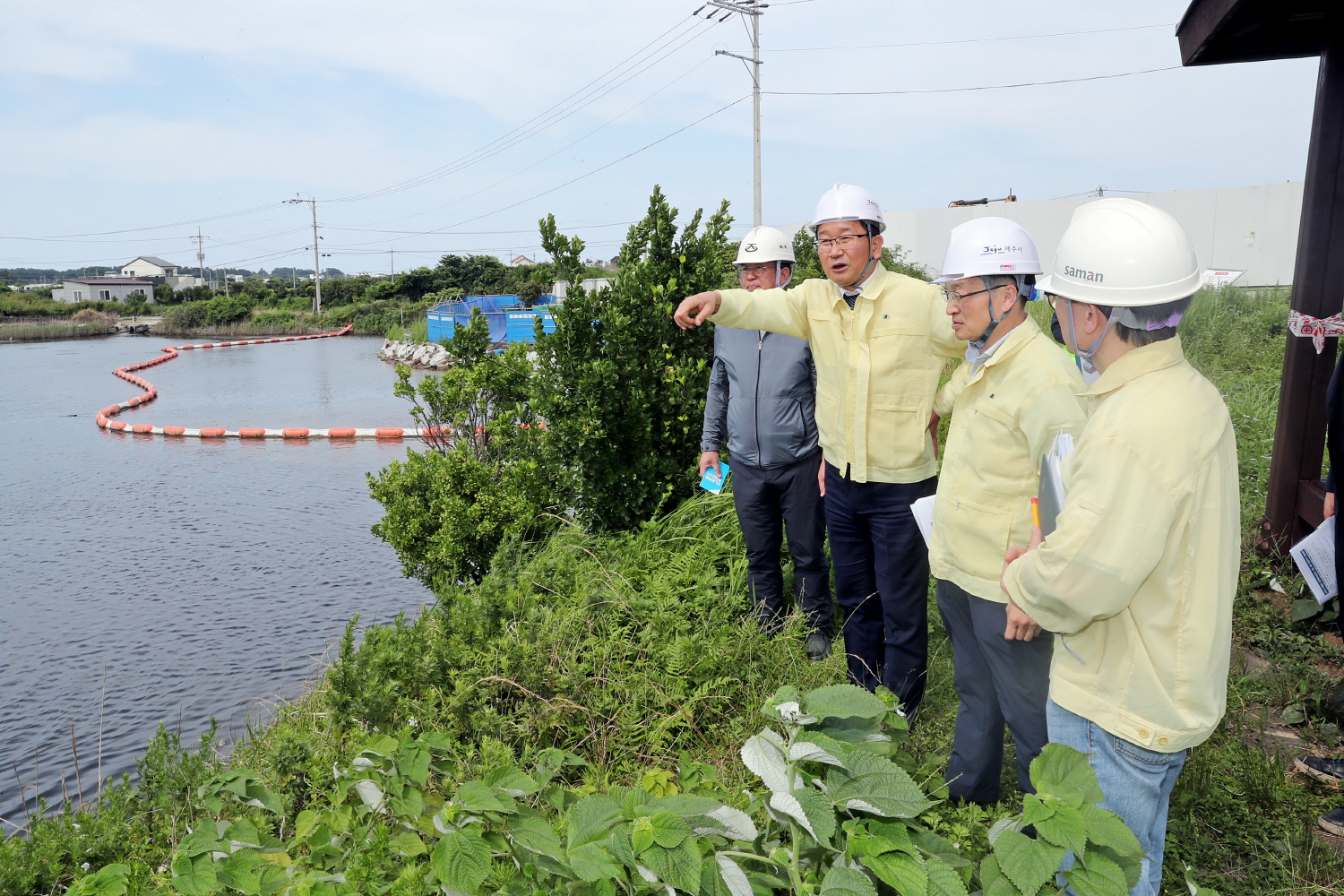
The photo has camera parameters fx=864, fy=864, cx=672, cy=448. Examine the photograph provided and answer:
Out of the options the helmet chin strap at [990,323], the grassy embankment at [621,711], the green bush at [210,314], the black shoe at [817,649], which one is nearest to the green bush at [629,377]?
the grassy embankment at [621,711]

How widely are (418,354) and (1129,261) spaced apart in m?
29.9

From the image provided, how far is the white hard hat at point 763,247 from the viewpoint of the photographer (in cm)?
417

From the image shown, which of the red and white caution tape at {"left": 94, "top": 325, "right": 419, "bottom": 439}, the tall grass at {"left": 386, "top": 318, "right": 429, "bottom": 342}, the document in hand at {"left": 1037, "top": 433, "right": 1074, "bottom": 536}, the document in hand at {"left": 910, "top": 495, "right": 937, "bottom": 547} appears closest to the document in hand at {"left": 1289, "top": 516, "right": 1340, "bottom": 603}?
the document in hand at {"left": 910, "top": 495, "right": 937, "bottom": 547}

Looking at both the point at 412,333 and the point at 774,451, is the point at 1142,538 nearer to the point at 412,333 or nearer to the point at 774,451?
the point at 774,451

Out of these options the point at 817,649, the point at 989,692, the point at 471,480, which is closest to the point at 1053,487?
the point at 989,692

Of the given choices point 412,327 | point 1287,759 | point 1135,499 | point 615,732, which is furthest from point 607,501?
point 412,327

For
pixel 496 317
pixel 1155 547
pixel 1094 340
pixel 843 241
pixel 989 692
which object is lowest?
pixel 989 692

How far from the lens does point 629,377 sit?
5.51 meters

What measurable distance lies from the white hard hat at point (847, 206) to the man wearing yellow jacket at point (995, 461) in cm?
72

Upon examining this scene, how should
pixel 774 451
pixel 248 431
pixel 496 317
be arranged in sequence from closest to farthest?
pixel 774 451
pixel 248 431
pixel 496 317

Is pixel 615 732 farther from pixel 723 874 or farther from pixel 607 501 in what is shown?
pixel 607 501

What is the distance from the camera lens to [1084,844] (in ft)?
5.36

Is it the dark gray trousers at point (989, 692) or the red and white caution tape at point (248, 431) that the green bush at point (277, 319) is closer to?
the red and white caution tape at point (248, 431)

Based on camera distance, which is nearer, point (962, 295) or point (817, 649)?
point (962, 295)
